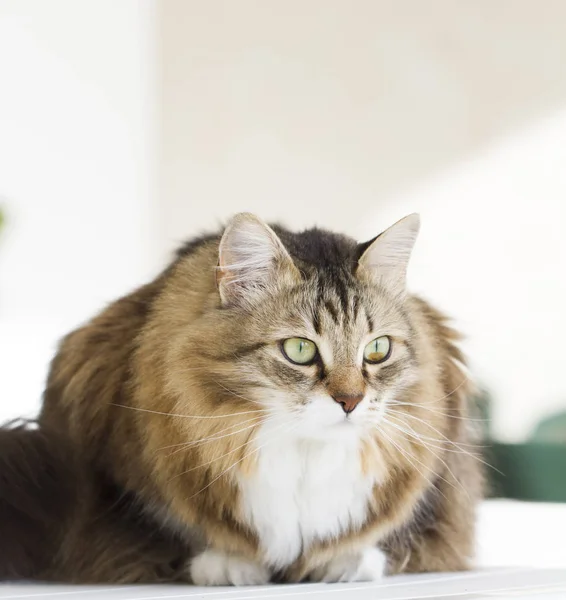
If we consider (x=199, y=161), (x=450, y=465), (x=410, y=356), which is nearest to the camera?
(x=410, y=356)

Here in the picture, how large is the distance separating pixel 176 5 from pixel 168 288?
1.99 metres

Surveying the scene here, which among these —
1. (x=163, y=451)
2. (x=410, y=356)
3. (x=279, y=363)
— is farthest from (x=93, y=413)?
(x=410, y=356)

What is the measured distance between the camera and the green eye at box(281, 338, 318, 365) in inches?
44.1

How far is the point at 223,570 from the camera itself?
3.88ft

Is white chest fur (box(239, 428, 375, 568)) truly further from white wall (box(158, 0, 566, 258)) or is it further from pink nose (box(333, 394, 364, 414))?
white wall (box(158, 0, 566, 258))

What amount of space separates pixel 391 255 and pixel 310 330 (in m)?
0.19

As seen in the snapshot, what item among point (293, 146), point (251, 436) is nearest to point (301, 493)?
point (251, 436)

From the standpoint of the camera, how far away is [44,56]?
9.19 ft

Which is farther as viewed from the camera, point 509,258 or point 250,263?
point 509,258

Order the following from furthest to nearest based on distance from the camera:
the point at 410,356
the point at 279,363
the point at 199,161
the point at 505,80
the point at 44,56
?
the point at 199,161 → the point at 44,56 → the point at 505,80 → the point at 410,356 → the point at 279,363

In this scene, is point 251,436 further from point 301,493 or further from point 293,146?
point 293,146

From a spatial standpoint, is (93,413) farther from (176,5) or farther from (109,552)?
(176,5)

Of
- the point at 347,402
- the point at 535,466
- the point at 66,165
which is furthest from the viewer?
the point at 66,165

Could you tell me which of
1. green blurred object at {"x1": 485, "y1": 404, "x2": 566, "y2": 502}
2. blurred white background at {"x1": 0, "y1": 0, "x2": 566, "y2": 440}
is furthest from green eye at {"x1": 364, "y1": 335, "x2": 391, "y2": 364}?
blurred white background at {"x1": 0, "y1": 0, "x2": 566, "y2": 440}
